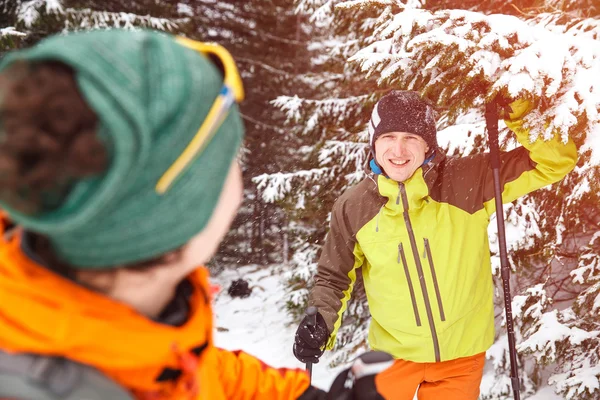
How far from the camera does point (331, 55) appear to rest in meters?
6.46

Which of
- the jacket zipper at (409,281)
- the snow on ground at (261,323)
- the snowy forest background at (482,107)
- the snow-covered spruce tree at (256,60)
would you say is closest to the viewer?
the snowy forest background at (482,107)

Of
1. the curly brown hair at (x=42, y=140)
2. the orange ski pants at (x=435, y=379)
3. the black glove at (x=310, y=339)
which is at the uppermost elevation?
the curly brown hair at (x=42, y=140)

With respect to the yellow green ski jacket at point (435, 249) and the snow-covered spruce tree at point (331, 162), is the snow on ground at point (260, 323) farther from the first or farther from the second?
the yellow green ski jacket at point (435, 249)

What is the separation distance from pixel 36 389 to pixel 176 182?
0.48 meters

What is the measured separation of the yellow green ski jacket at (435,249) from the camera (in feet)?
8.98

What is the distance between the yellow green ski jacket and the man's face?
6 cm

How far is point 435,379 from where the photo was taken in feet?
9.52

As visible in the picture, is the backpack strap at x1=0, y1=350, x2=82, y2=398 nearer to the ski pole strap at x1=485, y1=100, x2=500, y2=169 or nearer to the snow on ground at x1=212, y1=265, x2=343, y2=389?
the ski pole strap at x1=485, y1=100, x2=500, y2=169

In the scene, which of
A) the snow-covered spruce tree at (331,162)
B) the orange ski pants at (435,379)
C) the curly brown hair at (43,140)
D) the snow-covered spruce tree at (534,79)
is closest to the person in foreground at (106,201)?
the curly brown hair at (43,140)

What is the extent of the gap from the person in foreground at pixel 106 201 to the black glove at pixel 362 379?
0.68 m

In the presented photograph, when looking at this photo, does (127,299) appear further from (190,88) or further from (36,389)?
(190,88)

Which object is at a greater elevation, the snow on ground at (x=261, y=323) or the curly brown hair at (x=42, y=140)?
the curly brown hair at (x=42, y=140)

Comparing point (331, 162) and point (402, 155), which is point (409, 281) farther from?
point (331, 162)

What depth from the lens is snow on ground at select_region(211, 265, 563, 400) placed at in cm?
743
